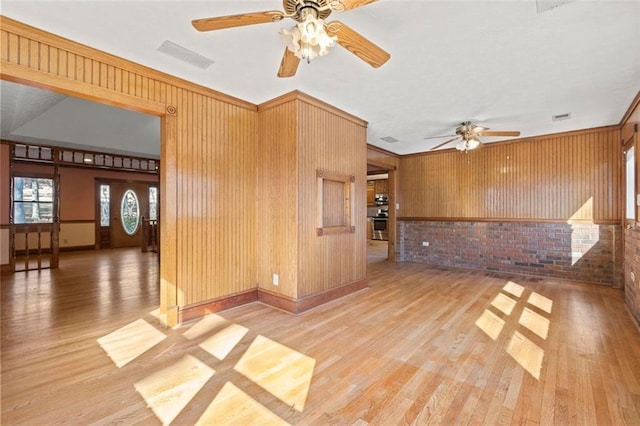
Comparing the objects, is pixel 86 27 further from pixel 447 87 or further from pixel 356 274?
pixel 356 274

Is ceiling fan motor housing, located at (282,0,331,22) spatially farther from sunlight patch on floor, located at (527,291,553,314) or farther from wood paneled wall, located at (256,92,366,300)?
sunlight patch on floor, located at (527,291,553,314)

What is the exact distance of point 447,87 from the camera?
342cm

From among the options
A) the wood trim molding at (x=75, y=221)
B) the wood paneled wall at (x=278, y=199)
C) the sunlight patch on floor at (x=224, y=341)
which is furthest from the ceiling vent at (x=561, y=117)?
the wood trim molding at (x=75, y=221)

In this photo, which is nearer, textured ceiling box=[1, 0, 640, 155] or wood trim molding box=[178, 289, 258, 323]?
textured ceiling box=[1, 0, 640, 155]

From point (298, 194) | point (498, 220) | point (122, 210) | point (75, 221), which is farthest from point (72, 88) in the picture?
point (122, 210)

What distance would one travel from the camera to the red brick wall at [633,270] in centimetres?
327

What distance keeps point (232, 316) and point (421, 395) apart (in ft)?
7.49

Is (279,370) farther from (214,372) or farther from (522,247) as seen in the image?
(522,247)

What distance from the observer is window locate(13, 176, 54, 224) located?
7316 millimetres

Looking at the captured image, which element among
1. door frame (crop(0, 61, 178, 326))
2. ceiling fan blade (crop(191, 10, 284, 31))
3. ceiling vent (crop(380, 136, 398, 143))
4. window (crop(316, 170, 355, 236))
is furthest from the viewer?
ceiling vent (crop(380, 136, 398, 143))

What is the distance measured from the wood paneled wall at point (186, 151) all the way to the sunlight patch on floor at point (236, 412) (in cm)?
160

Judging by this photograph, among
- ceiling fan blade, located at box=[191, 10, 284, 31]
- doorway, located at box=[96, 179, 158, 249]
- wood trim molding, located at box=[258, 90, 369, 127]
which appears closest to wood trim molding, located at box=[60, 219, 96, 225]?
doorway, located at box=[96, 179, 158, 249]

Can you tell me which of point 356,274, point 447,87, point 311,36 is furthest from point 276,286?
point 447,87

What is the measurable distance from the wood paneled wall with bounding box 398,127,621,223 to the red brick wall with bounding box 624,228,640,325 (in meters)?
1.39
